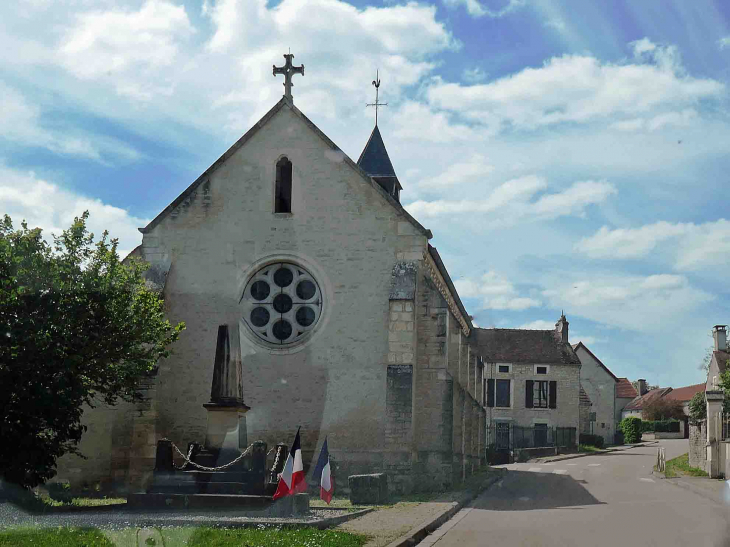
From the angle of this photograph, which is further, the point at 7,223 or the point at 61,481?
the point at 61,481

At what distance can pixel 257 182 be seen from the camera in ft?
67.4

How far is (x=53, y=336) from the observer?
14188mm

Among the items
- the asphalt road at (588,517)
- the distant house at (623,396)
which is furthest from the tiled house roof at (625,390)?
the asphalt road at (588,517)

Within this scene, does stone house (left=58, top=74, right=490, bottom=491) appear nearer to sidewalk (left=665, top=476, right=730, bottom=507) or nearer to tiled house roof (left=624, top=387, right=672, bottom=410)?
sidewalk (left=665, top=476, right=730, bottom=507)

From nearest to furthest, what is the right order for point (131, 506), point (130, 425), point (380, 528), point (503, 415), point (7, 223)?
point (380, 528) < point (131, 506) < point (7, 223) < point (130, 425) < point (503, 415)

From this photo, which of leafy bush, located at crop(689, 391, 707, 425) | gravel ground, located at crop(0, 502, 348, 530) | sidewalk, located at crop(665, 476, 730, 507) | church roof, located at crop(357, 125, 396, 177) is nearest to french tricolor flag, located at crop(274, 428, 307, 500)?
gravel ground, located at crop(0, 502, 348, 530)

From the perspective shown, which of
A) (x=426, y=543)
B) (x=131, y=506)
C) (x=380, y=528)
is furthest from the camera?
(x=131, y=506)

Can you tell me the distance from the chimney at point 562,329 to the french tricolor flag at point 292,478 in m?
43.8

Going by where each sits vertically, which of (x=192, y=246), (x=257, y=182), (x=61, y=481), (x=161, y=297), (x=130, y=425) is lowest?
(x=61, y=481)

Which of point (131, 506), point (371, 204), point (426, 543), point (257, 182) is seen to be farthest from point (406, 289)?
point (426, 543)

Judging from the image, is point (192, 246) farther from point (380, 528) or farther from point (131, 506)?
point (380, 528)

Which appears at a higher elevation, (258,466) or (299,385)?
(299,385)

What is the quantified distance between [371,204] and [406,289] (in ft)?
7.51

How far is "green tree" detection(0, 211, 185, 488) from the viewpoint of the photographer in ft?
44.9
